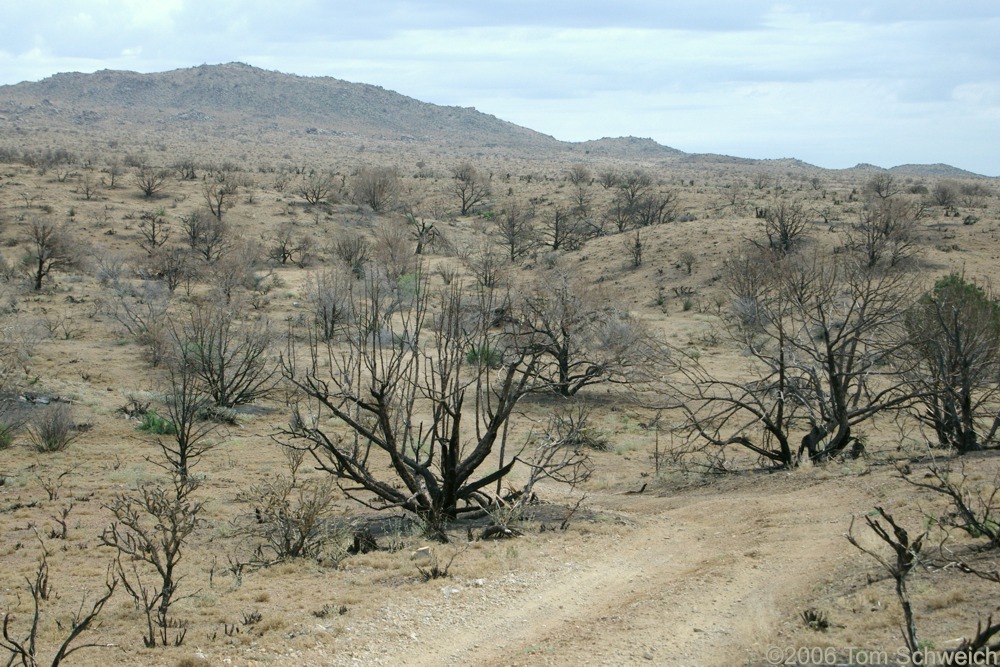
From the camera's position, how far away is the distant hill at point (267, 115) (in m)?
129

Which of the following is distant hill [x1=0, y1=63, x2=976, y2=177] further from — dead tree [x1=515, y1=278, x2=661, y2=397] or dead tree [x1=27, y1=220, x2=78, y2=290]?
dead tree [x1=515, y1=278, x2=661, y2=397]

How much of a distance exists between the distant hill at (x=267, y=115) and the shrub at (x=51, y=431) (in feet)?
338

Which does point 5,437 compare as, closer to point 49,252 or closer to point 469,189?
point 49,252

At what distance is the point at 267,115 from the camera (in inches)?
5901

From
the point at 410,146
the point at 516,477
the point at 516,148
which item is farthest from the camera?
the point at 516,148

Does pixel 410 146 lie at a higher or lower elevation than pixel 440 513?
higher

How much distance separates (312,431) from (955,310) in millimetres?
10667

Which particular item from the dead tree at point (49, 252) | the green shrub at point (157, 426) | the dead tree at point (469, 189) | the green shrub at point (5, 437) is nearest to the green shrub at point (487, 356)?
the green shrub at point (157, 426)

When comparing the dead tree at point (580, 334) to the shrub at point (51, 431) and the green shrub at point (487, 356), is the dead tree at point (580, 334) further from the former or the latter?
the shrub at point (51, 431)

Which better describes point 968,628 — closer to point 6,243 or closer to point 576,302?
point 576,302

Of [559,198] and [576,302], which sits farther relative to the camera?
[559,198]

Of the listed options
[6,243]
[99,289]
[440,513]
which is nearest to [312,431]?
[440,513]

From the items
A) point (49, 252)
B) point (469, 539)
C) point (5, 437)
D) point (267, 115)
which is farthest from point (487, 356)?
point (267, 115)

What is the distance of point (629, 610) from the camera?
288 inches
